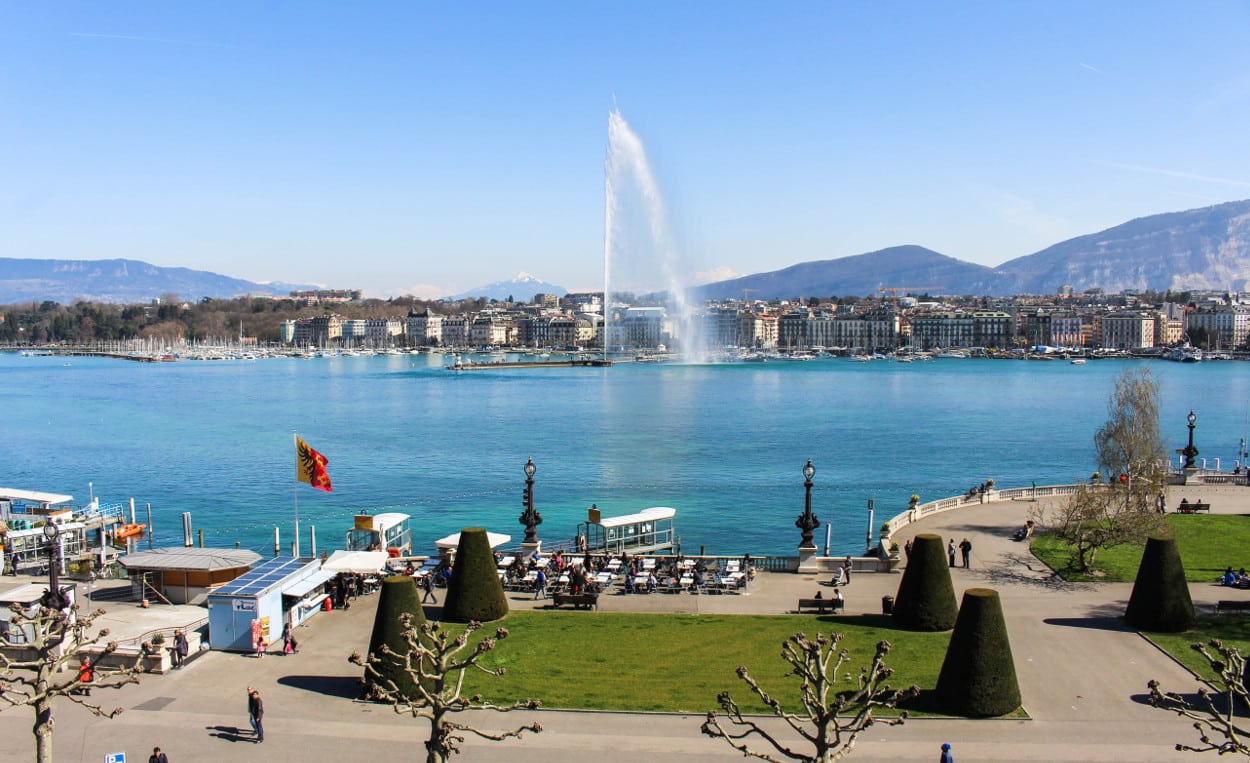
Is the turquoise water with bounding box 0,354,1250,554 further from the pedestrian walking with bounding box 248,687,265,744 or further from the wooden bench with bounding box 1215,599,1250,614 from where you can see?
the pedestrian walking with bounding box 248,687,265,744

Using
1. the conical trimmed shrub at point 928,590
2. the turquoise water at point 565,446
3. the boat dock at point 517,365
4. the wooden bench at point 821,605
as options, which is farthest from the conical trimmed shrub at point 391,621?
the boat dock at point 517,365

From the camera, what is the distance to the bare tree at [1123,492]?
78.3ft

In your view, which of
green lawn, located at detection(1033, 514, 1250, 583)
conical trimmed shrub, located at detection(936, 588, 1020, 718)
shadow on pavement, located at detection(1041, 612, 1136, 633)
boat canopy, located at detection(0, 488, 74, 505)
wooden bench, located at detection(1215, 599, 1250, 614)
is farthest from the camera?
boat canopy, located at detection(0, 488, 74, 505)

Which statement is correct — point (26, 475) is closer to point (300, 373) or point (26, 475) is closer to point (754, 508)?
point (754, 508)

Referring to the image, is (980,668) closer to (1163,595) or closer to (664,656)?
(664,656)

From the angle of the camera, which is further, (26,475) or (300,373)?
(300,373)

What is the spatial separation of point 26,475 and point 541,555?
136 ft

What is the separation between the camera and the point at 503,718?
14938 mm

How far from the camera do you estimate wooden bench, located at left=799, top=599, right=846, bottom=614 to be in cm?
2022

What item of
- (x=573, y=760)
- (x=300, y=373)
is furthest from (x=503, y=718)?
(x=300, y=373)

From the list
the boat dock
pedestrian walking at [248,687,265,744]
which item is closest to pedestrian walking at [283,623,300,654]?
pedestrian walking at [248,687,265,744]

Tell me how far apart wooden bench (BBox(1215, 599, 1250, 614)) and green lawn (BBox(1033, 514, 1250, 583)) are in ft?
9.29

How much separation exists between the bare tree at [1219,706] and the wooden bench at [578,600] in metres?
10.4

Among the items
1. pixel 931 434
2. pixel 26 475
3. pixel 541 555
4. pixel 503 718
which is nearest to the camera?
pixel 503 718
